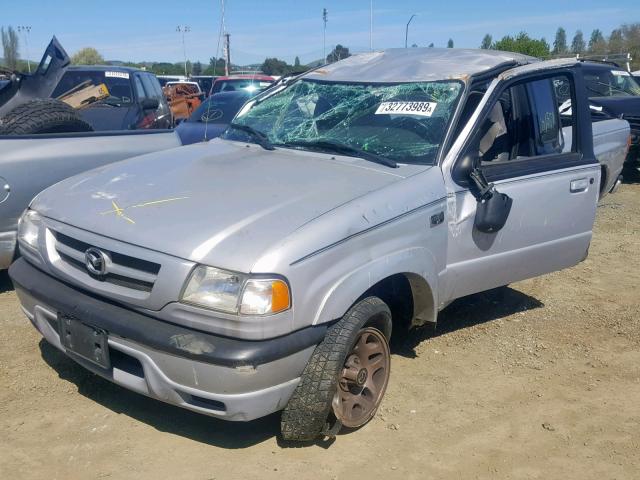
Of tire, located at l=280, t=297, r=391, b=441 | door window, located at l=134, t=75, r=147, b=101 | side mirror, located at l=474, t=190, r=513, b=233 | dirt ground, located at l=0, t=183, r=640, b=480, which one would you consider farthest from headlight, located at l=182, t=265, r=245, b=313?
door window, located at l=134, t=75, r=147, b=101


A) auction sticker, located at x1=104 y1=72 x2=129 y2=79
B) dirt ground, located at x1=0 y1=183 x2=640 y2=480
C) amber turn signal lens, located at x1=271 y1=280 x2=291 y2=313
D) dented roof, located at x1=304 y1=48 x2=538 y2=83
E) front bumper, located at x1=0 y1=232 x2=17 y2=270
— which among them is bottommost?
dirt ground, located at x1=0 y1=183 x2=640 y2=480

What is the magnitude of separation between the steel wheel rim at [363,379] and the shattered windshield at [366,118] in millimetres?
1044

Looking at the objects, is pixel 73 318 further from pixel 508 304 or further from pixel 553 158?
pixel 508 304

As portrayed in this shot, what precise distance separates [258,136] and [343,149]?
0.66 meters

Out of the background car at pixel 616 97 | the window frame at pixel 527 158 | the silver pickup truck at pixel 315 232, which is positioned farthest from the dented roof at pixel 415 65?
the background car at pixel 616 97

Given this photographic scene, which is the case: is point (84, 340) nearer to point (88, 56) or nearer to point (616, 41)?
point (88, 56)

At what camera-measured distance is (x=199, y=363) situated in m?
2.74

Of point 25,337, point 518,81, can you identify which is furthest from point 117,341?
point 518,81

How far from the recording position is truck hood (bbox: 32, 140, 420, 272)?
2.84 meters

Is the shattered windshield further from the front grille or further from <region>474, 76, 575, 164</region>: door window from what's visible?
the front grille

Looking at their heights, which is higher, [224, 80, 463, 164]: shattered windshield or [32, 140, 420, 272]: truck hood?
[224, 80, 463, 164]: shattered windshield

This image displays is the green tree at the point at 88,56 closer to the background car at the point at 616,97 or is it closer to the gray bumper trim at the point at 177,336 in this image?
the background car at the point at 616,97

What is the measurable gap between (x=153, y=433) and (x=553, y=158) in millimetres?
2927

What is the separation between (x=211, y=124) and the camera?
331 inches
